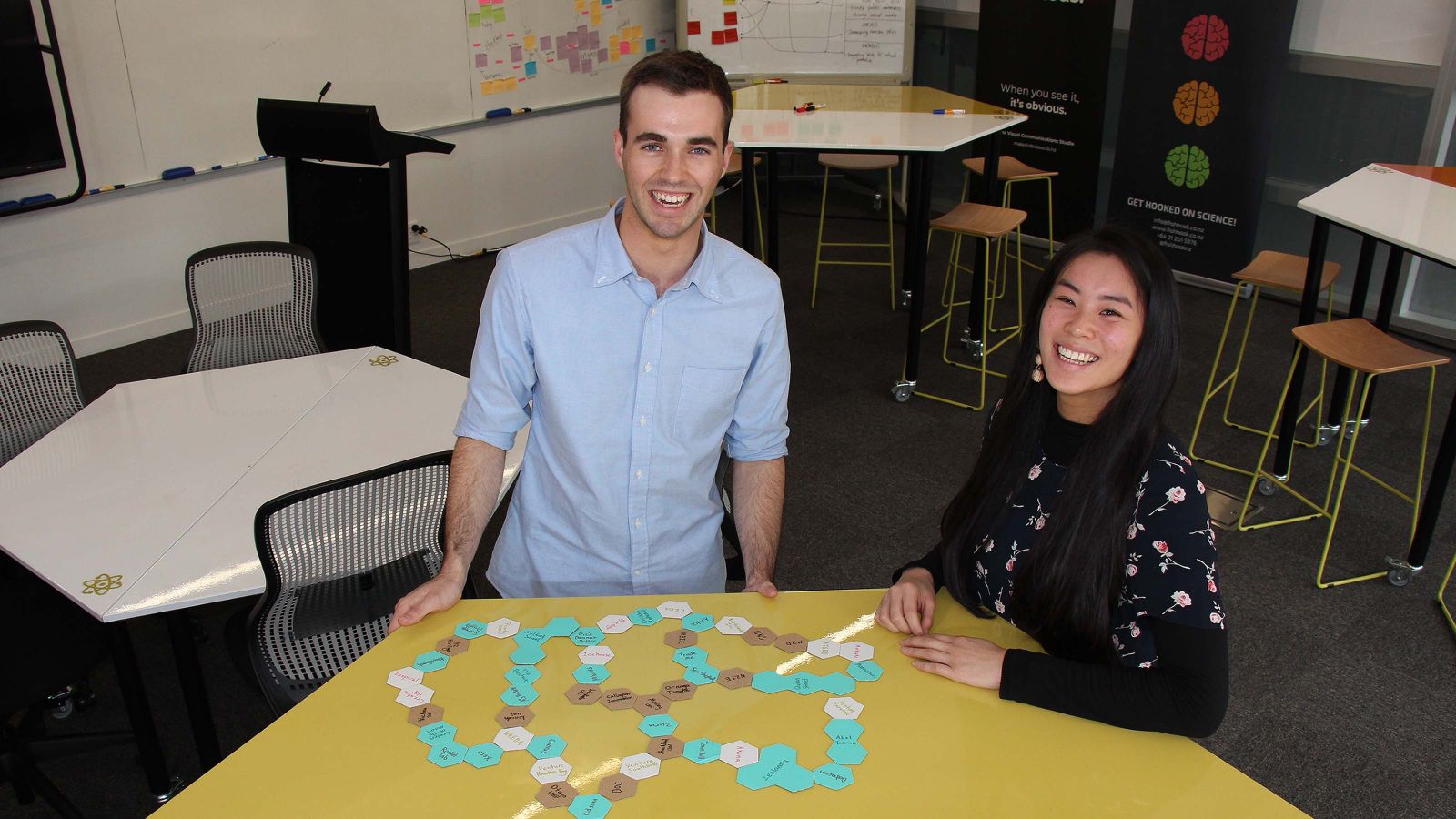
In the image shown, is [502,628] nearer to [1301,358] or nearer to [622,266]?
[622,266]

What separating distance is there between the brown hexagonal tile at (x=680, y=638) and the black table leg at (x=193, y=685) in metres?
1.27

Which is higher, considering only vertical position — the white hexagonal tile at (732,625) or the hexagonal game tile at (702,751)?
the white hexagonal tile at (732,625)

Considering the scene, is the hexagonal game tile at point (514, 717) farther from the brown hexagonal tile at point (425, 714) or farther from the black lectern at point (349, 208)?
the black lectern at point (349, 208)

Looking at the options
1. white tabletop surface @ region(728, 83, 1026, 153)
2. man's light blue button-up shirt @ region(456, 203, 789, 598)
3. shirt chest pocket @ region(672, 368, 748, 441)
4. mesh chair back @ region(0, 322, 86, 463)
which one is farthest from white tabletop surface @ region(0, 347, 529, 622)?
white tabletop surface @ region(728, 83, 1026, 153)

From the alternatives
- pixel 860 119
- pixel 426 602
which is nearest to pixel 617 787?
pixel 426 602

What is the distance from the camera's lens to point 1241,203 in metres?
5.67

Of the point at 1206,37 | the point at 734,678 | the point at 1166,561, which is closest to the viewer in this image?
the point at 1166,561

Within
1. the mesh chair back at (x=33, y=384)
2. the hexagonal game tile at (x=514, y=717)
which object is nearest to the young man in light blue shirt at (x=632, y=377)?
the hexagonal game tile at (x=514, y=717)

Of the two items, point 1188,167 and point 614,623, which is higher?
point 1188,167

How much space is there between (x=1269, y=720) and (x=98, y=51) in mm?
5205

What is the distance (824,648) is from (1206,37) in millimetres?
4945

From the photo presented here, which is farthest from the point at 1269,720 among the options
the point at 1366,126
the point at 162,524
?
the point at 1366,126

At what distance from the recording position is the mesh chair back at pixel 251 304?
3.45m

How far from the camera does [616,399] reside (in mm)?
2031
